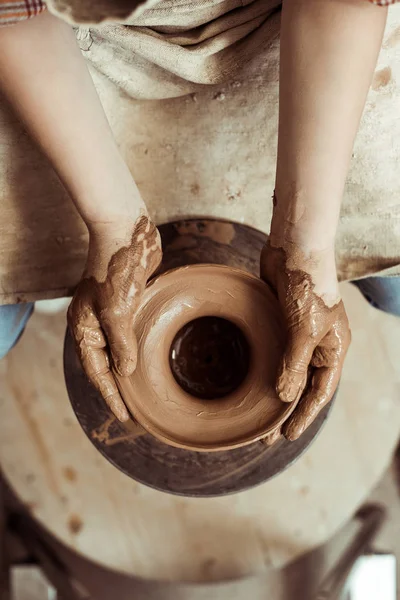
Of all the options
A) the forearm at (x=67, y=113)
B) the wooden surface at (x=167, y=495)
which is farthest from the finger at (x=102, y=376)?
the wooden surface at (x=167, y=495)

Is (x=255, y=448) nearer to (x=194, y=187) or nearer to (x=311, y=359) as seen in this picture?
(x=311, y=359)

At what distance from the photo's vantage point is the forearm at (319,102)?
2.67 feet

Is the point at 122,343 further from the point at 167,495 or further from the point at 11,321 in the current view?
the point at 167,495

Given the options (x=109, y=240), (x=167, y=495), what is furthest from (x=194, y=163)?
(x=167, y=495)

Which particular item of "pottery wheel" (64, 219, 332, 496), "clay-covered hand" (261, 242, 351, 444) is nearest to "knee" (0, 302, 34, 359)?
"pottery wheel" (64, 219, 332, 496)

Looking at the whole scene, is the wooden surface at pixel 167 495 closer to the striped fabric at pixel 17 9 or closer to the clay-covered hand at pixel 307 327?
the clay-covered hand at pixel 307 327

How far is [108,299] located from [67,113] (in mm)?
326

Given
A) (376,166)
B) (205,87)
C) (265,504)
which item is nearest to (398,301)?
(376,166)

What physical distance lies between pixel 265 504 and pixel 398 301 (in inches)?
30.2

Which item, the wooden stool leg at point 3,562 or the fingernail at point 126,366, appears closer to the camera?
the fingernail at point 126,366

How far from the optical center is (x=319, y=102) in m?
0.87

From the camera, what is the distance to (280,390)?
948 millimetres

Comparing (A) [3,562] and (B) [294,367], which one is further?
(A) [3,562]

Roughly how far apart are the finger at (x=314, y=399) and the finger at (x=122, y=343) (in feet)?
1.04
